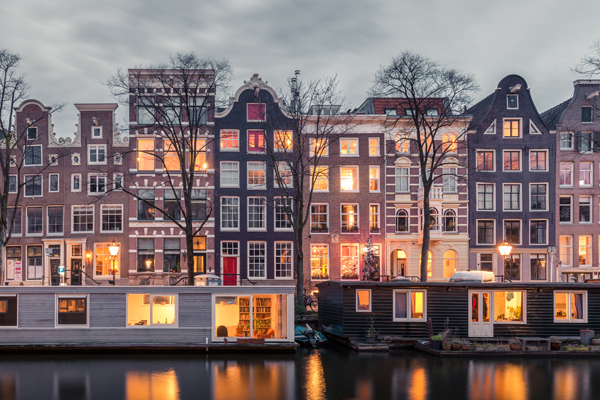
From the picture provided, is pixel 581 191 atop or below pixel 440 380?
atop

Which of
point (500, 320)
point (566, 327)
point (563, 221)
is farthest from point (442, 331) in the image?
point (563, 221)

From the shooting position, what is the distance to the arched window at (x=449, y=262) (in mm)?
43031

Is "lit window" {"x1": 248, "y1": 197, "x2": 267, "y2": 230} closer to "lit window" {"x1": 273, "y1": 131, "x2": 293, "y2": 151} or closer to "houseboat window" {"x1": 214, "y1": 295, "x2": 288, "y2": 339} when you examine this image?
"lit window" {"x1": 273, "y1": 131, "x2": 293, "y2": 151}

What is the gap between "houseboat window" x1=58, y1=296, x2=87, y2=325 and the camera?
25766 mm

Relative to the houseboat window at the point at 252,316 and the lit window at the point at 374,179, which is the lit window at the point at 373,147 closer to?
the lit window at the point at 374,179

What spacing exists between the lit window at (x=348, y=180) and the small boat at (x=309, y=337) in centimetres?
1636

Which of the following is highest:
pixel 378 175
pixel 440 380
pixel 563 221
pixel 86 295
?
pixel 378 175

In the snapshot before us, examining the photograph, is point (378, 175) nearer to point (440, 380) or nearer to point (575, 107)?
point (575, 107)

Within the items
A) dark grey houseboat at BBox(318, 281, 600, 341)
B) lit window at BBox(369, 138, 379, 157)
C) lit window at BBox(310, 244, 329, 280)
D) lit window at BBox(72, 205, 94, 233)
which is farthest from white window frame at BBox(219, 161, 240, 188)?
dark grey houseboat at BBox(318, 281, 600, 341)

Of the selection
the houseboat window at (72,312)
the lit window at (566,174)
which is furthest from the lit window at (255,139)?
the lit window at (566,174)

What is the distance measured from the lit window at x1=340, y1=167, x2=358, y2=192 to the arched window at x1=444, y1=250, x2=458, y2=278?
859 centimetres

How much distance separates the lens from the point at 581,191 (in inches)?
1726

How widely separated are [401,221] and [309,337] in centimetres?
1733

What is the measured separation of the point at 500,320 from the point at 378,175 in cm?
1770
